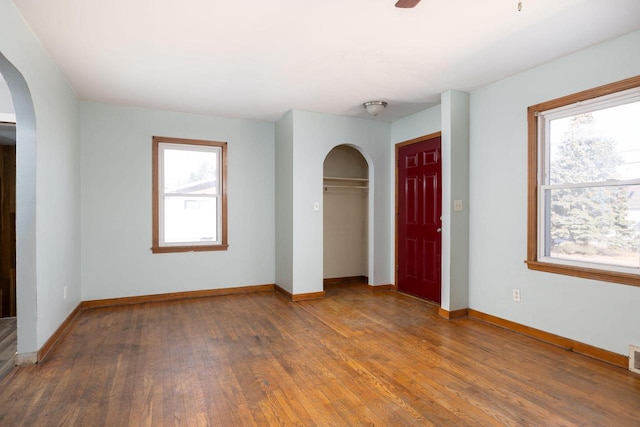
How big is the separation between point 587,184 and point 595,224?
1.09ft

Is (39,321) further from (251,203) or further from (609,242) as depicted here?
(609,242)

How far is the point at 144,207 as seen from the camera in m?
4.71

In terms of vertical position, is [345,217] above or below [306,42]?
below

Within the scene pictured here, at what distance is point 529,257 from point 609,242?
66cm

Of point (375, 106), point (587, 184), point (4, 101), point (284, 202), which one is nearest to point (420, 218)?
point (375, 106)

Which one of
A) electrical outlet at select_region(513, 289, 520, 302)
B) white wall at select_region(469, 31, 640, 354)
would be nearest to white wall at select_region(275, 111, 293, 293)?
white wall at select_region(469, 31, 640, 354)

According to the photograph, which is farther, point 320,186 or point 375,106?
point 320,186

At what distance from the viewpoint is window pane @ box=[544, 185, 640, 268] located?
2.75m

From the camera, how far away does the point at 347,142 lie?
5137 mm

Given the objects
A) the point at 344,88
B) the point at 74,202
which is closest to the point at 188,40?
the point at 344,88

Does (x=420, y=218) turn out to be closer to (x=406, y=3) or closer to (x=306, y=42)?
(x=306, y=42)

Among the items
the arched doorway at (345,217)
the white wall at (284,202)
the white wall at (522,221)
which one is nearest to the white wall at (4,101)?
the white wall at (284,202)

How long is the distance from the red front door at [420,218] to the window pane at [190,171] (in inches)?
106

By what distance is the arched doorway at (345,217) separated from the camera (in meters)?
5.79
